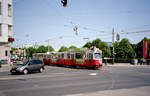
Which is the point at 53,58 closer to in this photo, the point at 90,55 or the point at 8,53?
the point at 8,53

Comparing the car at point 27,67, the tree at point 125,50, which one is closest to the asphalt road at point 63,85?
the car at point 27,67

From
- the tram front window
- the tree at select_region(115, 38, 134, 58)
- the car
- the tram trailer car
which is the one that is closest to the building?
the tram trailer car

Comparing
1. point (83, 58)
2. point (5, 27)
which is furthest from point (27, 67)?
point (5, 27)

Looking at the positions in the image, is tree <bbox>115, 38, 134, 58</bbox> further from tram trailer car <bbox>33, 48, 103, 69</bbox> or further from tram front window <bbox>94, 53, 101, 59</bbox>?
tram front window <bbox>94, 53, 101, 59</bbox>

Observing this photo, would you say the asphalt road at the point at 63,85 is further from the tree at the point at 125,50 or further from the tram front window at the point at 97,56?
the tree at the point at 125,50

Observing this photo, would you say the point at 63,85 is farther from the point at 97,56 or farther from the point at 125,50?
the point at 125,50

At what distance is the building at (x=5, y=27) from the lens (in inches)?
1253

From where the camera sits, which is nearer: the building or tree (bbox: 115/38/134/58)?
the building

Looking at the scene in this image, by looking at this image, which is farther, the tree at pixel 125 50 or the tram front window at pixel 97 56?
the tree at pixel 125 50

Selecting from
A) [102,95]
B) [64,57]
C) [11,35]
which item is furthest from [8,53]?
[102,95]

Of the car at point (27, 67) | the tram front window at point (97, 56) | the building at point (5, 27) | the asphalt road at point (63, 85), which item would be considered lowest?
the asphalt road at point (63, 85)

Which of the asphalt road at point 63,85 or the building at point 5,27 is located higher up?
the building at point 5,27

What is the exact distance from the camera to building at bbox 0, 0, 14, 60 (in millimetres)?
31828

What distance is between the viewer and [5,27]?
32312mm
